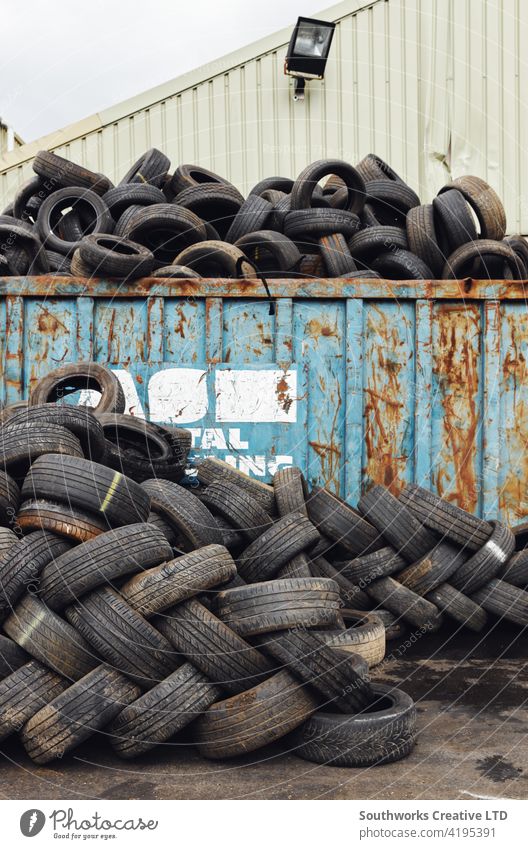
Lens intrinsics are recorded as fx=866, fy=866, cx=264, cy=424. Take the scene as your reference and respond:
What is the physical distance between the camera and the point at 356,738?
12.3 feet

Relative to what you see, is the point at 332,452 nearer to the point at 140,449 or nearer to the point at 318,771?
the point at 140,449

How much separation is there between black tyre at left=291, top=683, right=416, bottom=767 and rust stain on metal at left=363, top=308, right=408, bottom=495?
2909mm

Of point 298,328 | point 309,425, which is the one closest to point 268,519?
point 309,425

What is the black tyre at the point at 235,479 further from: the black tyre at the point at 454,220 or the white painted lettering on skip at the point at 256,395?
the black tyre at the point at 454,220

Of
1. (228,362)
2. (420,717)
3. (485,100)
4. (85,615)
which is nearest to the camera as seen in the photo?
(85,615)

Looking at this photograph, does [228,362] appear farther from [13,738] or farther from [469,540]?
[13,738]

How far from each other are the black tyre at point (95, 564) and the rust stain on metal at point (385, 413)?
113 inches

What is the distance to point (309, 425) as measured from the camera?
259 inches

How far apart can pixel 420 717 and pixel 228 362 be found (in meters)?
3.13

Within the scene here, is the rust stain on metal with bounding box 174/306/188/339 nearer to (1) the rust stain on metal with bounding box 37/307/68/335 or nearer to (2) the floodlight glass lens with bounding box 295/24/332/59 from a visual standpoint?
(1) the rust stain on metal with bounding box 37/307/68/335

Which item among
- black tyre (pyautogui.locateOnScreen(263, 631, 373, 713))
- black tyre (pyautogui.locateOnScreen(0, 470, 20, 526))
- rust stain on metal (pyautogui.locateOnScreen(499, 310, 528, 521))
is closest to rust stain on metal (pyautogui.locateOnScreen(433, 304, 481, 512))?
rust stain on metal (pyautogui.locateOnScreen(499, 310, 528, 521))

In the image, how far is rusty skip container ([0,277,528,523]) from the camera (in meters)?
6.57

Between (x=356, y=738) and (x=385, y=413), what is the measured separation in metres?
3.25

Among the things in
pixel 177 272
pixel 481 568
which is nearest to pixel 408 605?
pixel 481 568
